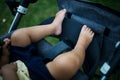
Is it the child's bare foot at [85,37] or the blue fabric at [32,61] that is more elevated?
the child's bare foot at [85,37]

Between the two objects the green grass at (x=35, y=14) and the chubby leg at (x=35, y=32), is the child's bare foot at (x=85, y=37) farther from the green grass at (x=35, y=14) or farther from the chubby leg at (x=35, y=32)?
the green grass at (x=35, y=14)

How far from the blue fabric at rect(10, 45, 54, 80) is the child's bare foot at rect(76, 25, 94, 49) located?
0.20 meters

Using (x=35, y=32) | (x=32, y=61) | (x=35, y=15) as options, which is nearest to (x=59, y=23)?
(x=35, y=32)

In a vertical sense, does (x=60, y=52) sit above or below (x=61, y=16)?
below

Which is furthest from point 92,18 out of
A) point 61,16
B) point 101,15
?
point 61,16

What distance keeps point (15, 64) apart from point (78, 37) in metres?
0.35

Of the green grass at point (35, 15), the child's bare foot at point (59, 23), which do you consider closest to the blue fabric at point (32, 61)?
the child's bare foot at point (59, 23)

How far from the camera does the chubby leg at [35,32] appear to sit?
1470 millimetres

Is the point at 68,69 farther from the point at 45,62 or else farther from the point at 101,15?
the point at 101,15

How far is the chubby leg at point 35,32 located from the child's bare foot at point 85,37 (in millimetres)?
133

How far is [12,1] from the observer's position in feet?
5.07

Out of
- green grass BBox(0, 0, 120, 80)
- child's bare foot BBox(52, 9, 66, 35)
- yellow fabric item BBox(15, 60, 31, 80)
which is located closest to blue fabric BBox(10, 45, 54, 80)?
yellow fabric item BBox(15, 60, 31, 80)

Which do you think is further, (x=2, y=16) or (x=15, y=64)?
(x=2, y=16)

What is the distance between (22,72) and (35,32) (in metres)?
0.26
